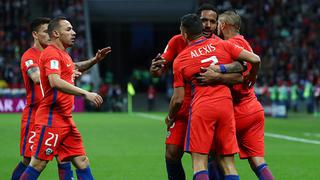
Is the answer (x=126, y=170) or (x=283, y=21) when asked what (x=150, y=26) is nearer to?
(x=283, y=21)

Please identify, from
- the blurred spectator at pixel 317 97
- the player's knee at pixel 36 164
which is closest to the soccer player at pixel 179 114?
the player's knee at pixel 36 164

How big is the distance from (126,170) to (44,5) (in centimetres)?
3445

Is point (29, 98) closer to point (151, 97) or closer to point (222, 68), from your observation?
point (222, 68)

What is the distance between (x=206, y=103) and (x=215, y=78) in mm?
311

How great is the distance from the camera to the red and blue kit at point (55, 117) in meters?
9.50

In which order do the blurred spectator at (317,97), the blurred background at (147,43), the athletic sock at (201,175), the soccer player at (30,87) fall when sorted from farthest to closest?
the blurred background at (147,43), the blurred spectator at (317,97), the soccer player at (30,87), the athletic sock at (201,175)

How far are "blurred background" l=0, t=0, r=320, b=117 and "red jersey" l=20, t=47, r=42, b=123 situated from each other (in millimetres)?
25176

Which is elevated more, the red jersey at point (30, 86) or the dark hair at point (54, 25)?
the dark hair at point (54, 25)

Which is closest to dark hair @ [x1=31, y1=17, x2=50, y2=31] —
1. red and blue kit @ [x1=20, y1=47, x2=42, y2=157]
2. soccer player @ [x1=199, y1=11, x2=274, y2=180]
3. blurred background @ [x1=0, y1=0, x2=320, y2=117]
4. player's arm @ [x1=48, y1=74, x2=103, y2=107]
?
red and blue kit @ [x1=20, y1=47, x2=42, y2=157]

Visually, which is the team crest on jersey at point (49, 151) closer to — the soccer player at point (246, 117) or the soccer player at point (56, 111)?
the soccer player at point (56, 111)

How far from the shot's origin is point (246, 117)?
9.98 m

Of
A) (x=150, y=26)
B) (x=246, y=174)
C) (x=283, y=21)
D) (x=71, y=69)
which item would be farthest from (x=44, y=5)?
(x=71, y=69)

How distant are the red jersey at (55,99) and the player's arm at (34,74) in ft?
1.62

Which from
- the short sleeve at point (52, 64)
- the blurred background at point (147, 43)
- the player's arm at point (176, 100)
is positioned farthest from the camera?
the blurred background at point (147, 43)
